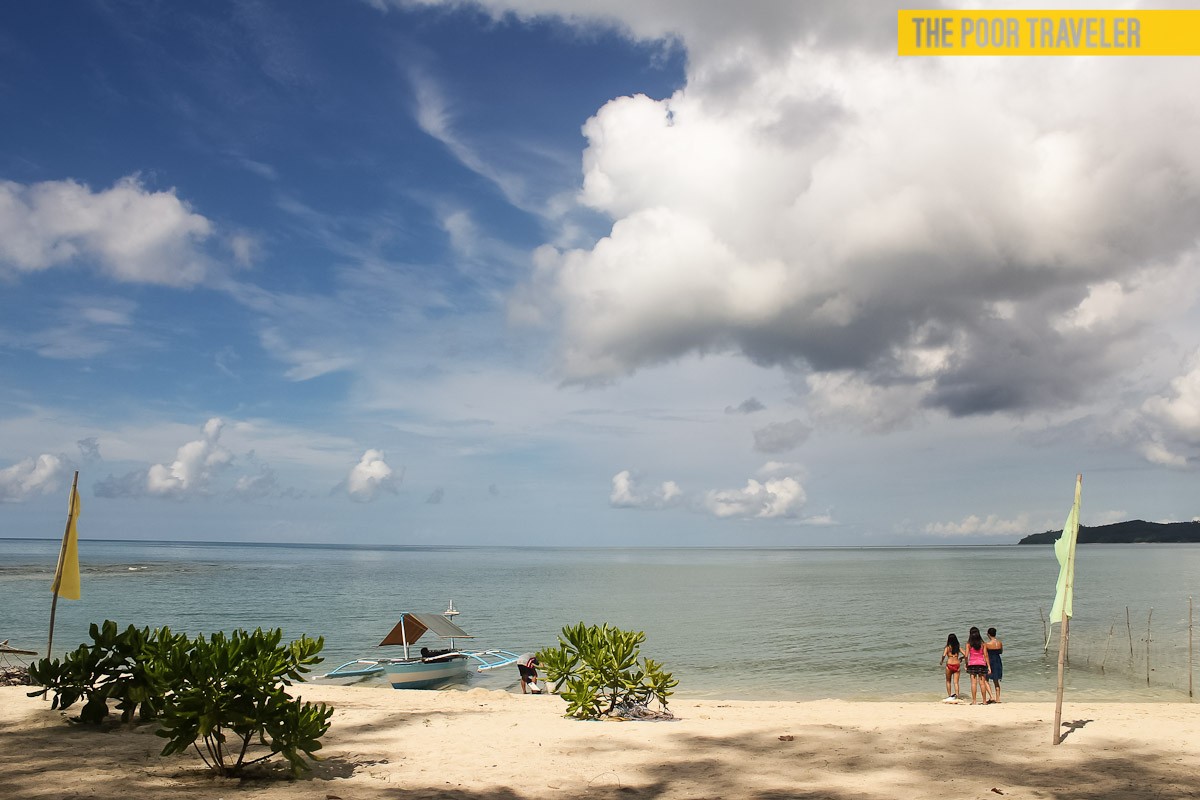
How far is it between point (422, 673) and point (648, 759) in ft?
56.4

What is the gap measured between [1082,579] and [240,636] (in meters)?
96.3

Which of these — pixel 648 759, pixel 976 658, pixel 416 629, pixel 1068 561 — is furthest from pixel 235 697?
pixel 416 629

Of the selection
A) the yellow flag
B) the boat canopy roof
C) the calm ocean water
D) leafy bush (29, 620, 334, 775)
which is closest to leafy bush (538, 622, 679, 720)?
leafy bush (29, 620, 334, 775)

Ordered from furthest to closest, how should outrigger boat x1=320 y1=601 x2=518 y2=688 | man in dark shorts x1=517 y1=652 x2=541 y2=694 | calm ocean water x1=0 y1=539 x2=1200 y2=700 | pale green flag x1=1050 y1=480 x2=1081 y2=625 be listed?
calm ocean water x1=0 y1=539 x2=1200 y2=700 < outrigger boat x1=320 y1=601 x2=518 y2=688 < man in dark shorts x1=517 y1=652 x2=541 y2=694 < pale green flag x1=1050 y1=480 x2=1081 y2=625

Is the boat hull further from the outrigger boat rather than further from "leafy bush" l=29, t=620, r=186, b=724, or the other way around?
"leafy bush" l=29, t=620, r=186, b=724

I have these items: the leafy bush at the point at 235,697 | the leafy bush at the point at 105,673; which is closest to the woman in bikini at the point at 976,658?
the leafy bush at the point at 235,697

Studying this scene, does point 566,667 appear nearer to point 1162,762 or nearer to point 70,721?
point 70,721

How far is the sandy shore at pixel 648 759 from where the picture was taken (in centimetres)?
862

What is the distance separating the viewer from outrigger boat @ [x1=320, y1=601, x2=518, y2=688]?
25.6 m

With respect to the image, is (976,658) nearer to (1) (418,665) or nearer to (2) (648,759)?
(2) (648,759)

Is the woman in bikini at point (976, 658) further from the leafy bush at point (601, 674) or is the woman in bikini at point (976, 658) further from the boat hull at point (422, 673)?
the boat hull at point (422, 673)

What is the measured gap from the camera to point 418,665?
2573 cm

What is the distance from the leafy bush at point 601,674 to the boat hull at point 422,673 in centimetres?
1312

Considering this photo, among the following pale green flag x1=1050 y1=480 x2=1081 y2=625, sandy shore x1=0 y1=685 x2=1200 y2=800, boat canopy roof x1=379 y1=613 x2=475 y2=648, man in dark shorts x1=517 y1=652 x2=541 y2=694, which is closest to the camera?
sandy shore x1=0 y1=685 x2=1200 y2=800
